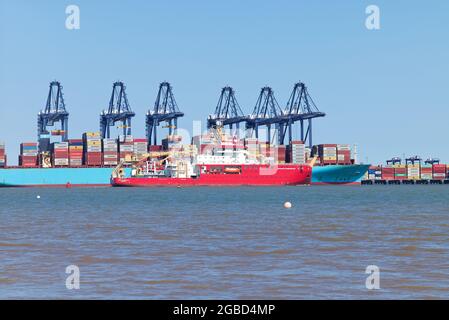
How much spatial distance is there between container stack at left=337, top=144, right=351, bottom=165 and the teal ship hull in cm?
1026

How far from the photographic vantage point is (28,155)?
15000 cm

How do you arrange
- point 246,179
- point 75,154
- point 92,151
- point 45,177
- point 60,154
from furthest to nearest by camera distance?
1. point 75,154
2. point 92,151
3. point 60,154
4. point 45,177
5. point 246,179

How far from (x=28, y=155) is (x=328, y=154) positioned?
63340mm

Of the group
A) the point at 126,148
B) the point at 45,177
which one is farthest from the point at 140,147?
the point at 45,177

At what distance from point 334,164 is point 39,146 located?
6378 cm

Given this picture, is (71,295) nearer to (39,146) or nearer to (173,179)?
(173,179)

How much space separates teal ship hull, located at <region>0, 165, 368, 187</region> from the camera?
145 meters

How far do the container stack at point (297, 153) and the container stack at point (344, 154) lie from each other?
746 cm

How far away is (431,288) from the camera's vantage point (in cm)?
1694

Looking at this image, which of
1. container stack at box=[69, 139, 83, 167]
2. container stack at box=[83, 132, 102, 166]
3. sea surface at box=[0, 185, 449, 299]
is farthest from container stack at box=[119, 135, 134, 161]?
sea surface at box=[0, 185, 449, 299]

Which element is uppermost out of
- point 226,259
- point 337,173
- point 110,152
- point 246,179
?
point 110,152

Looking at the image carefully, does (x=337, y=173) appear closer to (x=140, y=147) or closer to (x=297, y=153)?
(x=297, y=153)

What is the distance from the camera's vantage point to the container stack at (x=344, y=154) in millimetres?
158000
